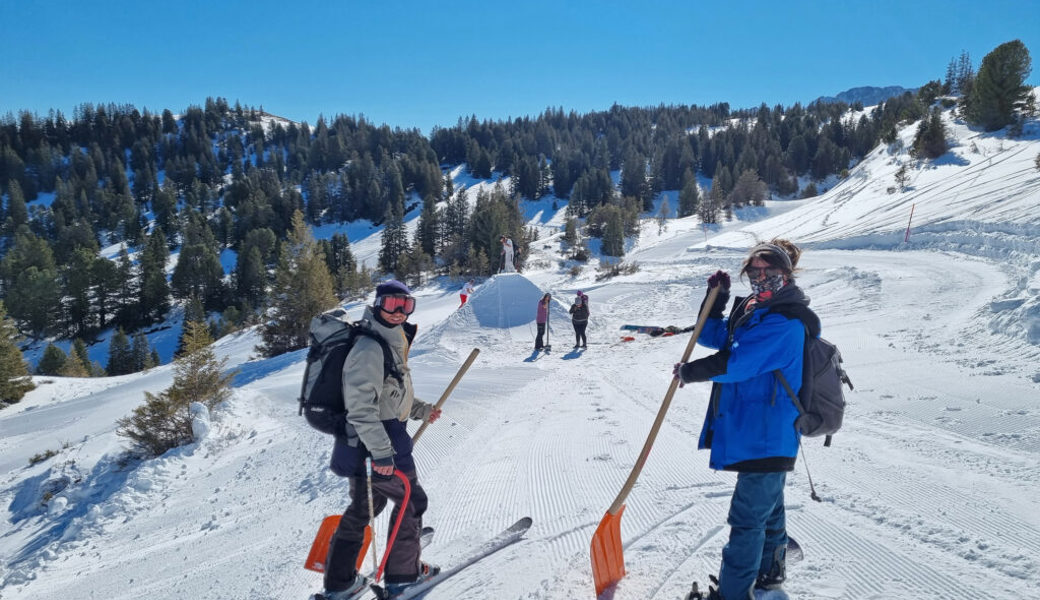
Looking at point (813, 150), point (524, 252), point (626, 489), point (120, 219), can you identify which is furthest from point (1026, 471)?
point (120, 219)

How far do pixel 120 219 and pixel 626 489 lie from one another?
115m

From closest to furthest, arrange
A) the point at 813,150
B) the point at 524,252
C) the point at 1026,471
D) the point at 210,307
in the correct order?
the point at 1026,471, the point at 524,252, the point at 210,307, the point at 813,150

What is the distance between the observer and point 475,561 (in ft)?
11.9

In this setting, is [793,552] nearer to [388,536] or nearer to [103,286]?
[388,536]

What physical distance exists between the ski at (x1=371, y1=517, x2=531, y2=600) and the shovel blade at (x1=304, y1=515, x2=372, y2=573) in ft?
1.00

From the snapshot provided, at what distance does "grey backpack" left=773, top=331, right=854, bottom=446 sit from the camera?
2457mm

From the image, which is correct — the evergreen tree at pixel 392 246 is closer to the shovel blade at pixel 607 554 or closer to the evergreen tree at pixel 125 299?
the evergreen tree at pixel 125 299

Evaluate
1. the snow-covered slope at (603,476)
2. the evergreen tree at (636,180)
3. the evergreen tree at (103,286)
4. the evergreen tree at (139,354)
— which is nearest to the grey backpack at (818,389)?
the snow-covered slope at (603,476)

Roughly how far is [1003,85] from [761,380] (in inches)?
1885

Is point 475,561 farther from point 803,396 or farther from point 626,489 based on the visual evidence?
point 803,396

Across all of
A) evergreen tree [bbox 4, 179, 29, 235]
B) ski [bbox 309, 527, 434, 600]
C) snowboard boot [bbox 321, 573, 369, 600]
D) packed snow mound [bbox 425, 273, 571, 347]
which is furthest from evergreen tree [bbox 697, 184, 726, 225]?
evergreen tree [bbox 4, 179, 29, 235]

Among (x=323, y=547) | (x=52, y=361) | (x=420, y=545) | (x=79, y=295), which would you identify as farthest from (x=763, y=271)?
(x=79, y=295)

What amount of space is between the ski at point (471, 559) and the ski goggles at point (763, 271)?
105 inches

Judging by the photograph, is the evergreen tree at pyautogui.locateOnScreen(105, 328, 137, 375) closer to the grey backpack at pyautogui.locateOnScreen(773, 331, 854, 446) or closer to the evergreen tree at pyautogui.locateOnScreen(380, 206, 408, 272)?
the evergreen tree at pyautogui.locateOnScreen(380, 206, 408, 272)
